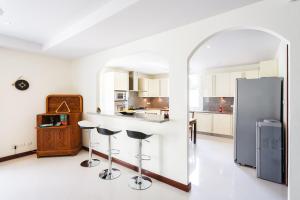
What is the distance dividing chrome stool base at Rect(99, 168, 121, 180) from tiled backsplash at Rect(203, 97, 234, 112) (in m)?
4.45

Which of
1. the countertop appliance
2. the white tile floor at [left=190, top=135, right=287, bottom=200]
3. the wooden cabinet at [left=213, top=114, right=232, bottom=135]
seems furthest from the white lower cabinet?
the countertop appliance

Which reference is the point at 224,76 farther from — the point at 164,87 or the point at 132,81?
the point at 132,81

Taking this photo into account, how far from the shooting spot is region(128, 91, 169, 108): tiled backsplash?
261 inches

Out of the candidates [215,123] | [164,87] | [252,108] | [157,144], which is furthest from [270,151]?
[164,87]

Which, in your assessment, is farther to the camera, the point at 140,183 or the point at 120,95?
the point at 120,95

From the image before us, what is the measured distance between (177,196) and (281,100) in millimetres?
2456

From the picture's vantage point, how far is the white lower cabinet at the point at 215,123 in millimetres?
5137

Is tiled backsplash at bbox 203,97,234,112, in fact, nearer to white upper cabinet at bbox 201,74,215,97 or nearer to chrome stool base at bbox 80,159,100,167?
white upper cabinet at bbox 201,74,215,97

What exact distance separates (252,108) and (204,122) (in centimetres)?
265

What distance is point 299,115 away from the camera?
1556mm

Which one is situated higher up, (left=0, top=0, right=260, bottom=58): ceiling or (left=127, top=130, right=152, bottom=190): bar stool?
(left=0, top=0, right=260, bottom=58): ceiling

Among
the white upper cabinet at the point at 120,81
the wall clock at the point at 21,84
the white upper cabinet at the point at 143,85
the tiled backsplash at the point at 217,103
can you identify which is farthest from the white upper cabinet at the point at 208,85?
the wall clock at the point at 21,84

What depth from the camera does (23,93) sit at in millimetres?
3635

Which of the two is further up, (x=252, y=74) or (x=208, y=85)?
(x=252, y=74)
